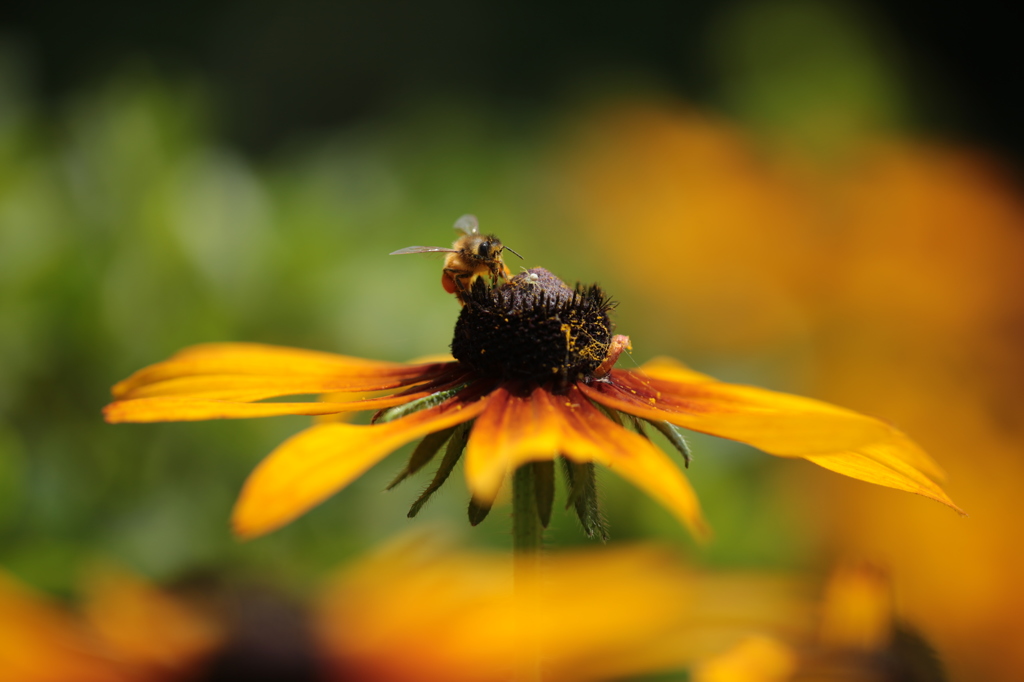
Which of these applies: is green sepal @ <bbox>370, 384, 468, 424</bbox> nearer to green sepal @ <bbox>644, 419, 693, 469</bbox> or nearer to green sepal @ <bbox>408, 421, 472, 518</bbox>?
green sepal @ <bbox>408, 421, 472, 518</bbox>

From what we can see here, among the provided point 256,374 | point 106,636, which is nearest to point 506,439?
point 256,374

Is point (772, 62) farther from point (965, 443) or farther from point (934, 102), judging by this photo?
point (965, 443)

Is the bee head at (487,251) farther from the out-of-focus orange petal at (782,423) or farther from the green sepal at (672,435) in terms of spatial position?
the green sepal at (672,435)

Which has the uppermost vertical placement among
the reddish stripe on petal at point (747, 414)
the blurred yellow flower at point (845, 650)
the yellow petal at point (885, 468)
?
the reddish stripe on petal at point (747, 414)

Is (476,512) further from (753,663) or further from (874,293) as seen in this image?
(874,293)

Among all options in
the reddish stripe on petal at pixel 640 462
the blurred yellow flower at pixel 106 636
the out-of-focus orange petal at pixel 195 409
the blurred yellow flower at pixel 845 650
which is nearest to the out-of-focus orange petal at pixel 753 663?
the blurred yellow flower at pixel 845 650

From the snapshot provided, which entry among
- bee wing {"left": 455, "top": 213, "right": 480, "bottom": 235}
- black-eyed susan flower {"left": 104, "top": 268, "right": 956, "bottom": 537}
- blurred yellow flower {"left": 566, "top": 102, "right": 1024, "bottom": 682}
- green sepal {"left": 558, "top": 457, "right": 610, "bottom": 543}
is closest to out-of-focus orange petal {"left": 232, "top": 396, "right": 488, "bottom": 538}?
black-eyed susan flower {"left": 104, "top": 268, "right": 956, "bottom": 537}

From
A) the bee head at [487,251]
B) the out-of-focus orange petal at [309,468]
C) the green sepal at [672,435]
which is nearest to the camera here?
the out-of-focus orange petal at [309,468]
